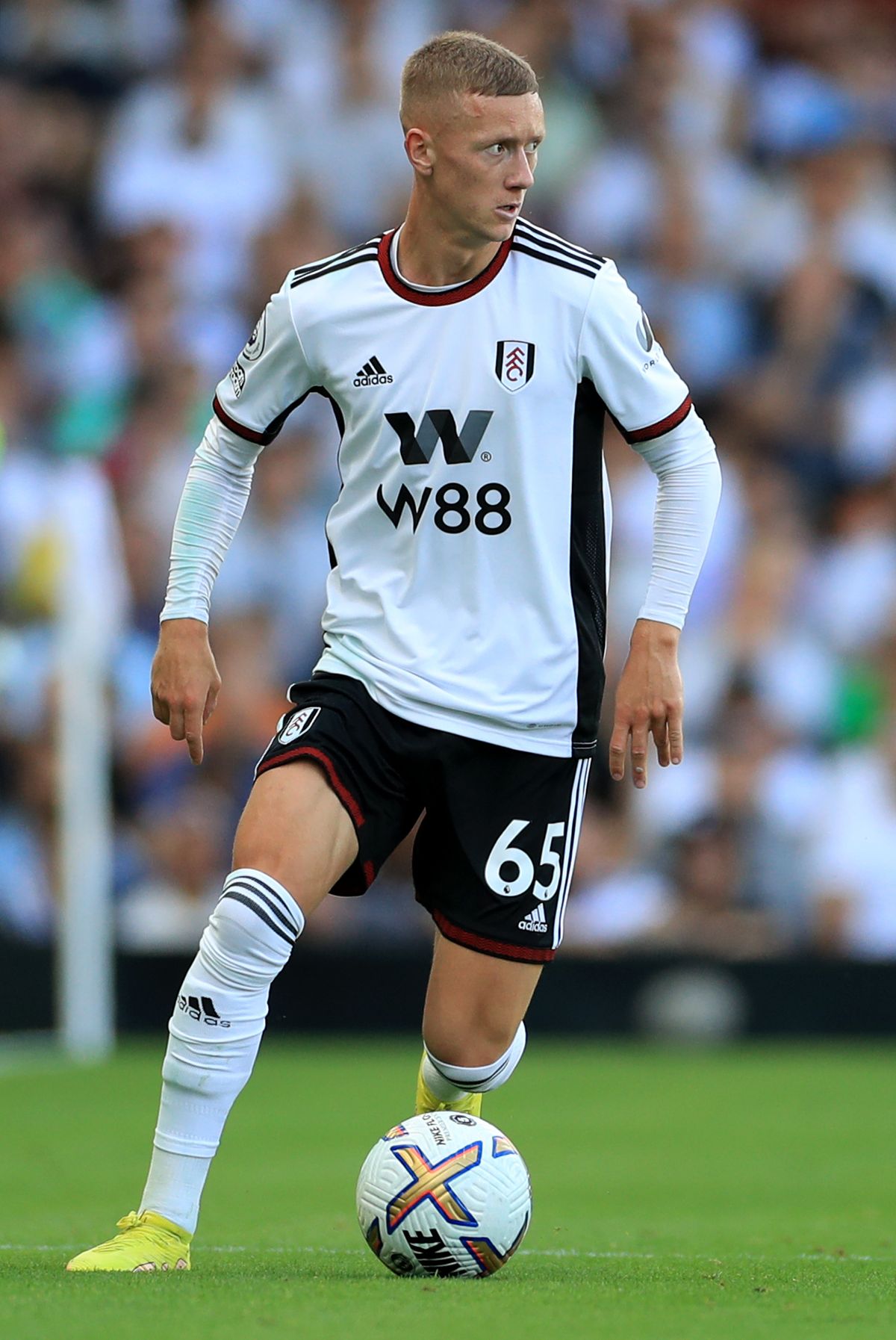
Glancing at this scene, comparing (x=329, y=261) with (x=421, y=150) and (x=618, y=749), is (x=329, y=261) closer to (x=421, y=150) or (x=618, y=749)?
(x=421, y=150)

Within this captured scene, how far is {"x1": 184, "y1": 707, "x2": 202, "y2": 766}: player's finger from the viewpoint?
479cm

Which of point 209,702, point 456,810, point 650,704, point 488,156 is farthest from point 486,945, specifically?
point 488,156

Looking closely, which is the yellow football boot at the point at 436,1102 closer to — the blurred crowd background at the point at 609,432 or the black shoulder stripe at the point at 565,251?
the black shoulder stripe at the point at 565,251

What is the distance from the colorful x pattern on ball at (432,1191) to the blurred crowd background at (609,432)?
6.32 m

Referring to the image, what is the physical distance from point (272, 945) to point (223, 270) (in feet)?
30.5

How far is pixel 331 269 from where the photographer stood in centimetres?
491

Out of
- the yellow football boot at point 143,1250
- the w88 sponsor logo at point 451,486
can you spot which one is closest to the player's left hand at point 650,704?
the w88 sponsor logo at point 451,486

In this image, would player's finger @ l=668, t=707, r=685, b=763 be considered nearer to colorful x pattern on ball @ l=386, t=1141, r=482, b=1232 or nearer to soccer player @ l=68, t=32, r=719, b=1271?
soccer player @ l=68, t=32, r=719, b=1271

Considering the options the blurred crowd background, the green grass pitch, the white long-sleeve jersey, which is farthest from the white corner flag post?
the white long-sleeve jersey

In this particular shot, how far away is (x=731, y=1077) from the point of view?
952 centimetres

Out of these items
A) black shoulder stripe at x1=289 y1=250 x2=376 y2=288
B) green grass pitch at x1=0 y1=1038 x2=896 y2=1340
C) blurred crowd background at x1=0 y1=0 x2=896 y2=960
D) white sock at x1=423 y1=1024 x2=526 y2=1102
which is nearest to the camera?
green grass pitch at x1=0 y1=1038 x2=896 y2=1340

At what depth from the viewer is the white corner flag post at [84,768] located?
10680mm

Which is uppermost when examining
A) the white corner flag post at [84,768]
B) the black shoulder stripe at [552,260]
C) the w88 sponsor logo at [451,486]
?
the black shoulder stripe at [552,260]

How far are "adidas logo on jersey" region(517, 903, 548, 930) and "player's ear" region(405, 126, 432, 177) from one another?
5.25 ft
